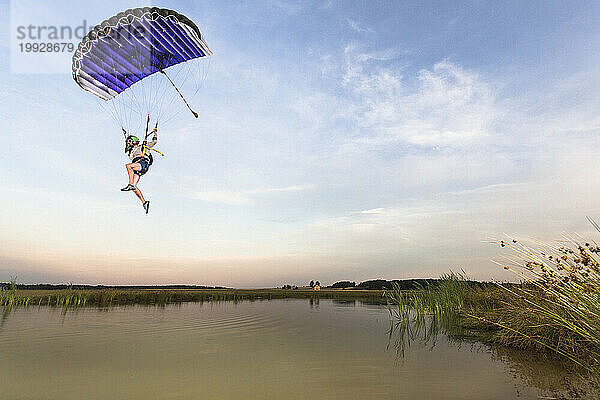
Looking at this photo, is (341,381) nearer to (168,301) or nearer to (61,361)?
(61,361)

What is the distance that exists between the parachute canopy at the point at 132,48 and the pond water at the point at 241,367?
27.7 ft

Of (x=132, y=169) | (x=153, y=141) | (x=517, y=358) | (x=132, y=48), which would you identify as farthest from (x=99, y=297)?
(x=517, y=358)

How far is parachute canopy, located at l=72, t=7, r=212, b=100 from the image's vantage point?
35.7 ft

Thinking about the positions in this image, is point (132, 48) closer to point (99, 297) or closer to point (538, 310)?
point (538, 310)

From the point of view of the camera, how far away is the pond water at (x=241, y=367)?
6.14 m

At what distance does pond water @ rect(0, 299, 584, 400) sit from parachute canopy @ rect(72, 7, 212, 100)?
8454 millimetres

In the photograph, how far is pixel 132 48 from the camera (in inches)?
495

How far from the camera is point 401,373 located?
292 inches

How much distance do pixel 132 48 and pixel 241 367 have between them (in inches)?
420

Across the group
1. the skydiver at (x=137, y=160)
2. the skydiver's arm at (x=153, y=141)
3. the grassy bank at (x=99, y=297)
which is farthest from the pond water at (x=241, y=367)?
the grassy bank at (x=99, y=297)

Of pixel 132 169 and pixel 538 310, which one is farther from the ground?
pixel 132 169

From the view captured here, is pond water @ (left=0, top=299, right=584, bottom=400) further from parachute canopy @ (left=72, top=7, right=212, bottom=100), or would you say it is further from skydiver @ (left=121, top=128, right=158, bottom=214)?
parachute canopy @ (left=72, top=7, right=212, bottom=100)

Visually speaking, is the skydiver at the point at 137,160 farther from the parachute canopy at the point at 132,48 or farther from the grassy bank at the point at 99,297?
the grassy bank at the point at 99,297

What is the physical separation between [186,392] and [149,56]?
11.5 meters
